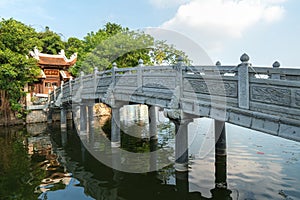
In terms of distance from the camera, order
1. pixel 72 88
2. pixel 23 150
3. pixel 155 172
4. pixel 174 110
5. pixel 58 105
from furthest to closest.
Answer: pixel 58 105 < pixel 72 88 < pixel 23 150 < pixel 155 172 < pixel 174 110

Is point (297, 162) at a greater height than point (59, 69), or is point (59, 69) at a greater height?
point (59, 69)

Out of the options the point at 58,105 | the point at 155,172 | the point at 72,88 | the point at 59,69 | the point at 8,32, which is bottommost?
the point at 155,172

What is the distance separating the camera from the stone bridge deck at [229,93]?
16.9ft

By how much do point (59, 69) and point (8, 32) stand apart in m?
7.68

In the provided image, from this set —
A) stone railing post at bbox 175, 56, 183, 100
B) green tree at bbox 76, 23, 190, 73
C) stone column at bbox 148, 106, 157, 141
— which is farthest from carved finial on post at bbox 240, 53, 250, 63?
green tree at bbox 76, 23, 190, 73

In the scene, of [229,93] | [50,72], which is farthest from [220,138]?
[50,72]

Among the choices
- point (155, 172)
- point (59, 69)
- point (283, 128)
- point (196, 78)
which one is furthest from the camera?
point (59, 69)

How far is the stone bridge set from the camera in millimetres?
5188

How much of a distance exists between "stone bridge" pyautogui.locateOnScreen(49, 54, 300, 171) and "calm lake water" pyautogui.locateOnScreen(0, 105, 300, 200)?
1198mm

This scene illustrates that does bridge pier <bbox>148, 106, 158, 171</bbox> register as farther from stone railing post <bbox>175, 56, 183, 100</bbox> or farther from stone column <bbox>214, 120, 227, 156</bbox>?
stone railing post <bbox>175, 56, 183, 100</bbox>

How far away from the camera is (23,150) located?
14.7 meters

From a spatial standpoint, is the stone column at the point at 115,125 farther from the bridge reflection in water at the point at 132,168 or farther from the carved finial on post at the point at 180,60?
the carved finial on post at the point at 180,60

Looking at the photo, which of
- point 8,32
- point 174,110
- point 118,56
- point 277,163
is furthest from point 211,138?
point 8,32

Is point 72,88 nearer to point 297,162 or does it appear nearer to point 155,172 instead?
point 155,172
